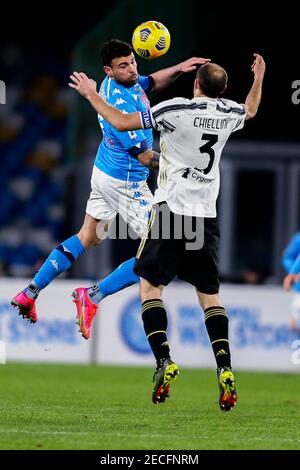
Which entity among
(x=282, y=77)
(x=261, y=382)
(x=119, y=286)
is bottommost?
(x=261, y=382)

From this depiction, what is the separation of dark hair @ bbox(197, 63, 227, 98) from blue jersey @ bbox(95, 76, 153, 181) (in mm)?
942

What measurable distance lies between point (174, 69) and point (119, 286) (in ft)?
5.88

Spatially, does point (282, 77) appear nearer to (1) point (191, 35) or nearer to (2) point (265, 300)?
(1) point (191, 35)

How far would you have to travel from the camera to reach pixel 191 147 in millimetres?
7754

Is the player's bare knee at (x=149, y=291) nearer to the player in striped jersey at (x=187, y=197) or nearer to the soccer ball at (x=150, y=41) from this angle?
the player in striped jersey at (x=187, y=197)

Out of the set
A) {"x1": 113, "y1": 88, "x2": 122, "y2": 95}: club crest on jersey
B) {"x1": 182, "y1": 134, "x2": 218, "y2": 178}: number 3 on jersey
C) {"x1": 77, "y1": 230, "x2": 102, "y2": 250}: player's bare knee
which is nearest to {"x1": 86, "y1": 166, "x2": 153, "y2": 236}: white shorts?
{"x1": 77, "y1": 230, "x2": 102, "y2": 250}: player's bare knee

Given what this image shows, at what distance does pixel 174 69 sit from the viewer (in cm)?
902

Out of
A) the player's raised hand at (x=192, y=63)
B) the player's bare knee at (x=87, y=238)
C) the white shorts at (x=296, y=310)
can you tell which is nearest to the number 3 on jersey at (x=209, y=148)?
the player's raised hand at (x=192, y=63)

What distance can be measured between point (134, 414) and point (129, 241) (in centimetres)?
1115

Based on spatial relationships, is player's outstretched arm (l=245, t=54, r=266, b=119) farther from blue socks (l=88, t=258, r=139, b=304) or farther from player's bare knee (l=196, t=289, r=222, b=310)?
blue socks (l=88, t=258, r=139, b=304)

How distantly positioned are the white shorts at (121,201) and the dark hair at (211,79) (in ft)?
5.17
